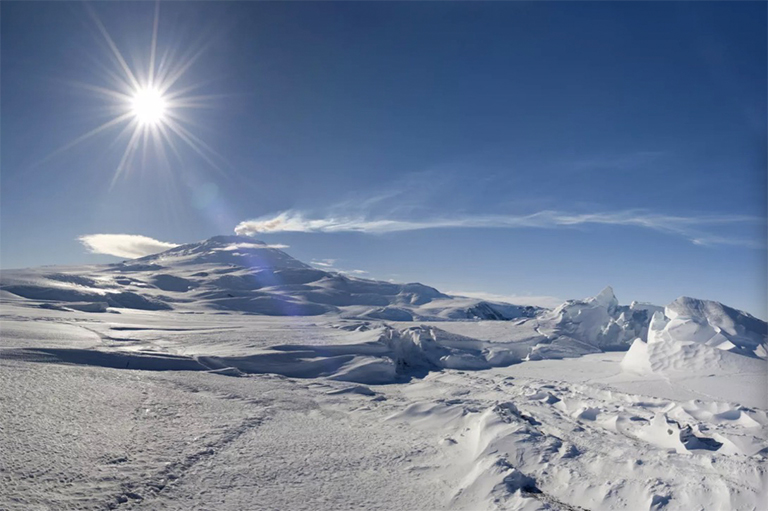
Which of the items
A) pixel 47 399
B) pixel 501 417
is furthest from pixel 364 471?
pixel 47 399

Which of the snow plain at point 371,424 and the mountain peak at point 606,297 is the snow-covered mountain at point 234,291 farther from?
the mountain peak at point 606,297

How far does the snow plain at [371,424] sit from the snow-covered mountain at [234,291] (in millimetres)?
23298

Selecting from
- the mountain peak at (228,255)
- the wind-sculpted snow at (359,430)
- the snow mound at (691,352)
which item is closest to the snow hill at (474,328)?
the snow mound at (691,352)

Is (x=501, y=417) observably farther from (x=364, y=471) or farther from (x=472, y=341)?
(x=472, y=341)

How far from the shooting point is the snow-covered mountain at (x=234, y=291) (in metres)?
36.9

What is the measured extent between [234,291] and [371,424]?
58121 mm

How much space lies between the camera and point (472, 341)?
19.0 m

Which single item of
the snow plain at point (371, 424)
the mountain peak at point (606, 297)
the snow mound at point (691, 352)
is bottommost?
the snow plain at point (371, 424)

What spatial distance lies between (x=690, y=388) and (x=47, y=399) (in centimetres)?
1279

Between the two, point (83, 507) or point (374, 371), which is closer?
point (83, 507)

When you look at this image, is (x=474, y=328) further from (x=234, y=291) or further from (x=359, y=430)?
(x=234, y=291)

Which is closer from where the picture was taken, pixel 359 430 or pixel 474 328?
pixel 359 430

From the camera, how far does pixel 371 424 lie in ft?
26.2

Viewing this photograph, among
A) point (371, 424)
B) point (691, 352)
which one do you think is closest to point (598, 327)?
point (691, 352)
